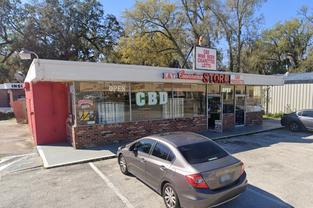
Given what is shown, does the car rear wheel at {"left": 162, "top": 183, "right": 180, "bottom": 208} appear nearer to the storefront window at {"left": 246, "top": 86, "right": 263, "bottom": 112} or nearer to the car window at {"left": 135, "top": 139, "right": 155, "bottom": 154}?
the car window at {"left": 135, "top": 139, "right": 155, "bottom": 154}

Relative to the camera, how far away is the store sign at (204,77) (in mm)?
11573

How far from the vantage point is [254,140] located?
11734mm

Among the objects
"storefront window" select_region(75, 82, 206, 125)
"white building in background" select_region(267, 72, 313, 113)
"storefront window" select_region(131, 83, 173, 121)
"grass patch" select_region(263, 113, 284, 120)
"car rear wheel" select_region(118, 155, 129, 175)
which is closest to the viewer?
"car rear wheel" select_region(118, 155, 129, 175)

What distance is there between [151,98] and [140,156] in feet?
19.8

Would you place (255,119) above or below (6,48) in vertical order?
below

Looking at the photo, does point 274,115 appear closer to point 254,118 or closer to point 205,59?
point 254,118

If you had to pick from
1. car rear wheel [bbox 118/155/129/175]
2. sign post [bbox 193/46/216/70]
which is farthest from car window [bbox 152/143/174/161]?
sign post [bbox 193/46/216/70]

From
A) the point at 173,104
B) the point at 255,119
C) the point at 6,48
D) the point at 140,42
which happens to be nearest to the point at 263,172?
the point at 173,104

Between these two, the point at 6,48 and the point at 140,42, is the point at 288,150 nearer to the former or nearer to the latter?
the point at 140,42

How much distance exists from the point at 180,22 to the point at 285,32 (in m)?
21.8

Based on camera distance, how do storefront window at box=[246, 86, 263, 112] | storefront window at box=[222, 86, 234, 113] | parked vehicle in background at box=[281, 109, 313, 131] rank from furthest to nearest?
storefront window at box=[246, 86, 263, 112] < storefront window at box=[222, 86, 234, 113] < parked vehicle in background at box=[281, 109, 313, 131]

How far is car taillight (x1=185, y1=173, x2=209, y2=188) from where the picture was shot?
4.45 meters

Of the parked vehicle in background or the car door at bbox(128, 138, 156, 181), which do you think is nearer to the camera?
the car door at bbox(128, 138, 156, 181)

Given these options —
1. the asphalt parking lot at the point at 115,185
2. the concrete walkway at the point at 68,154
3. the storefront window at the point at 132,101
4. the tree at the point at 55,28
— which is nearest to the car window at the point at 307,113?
the asphalt parking lot at the point at 115,185
